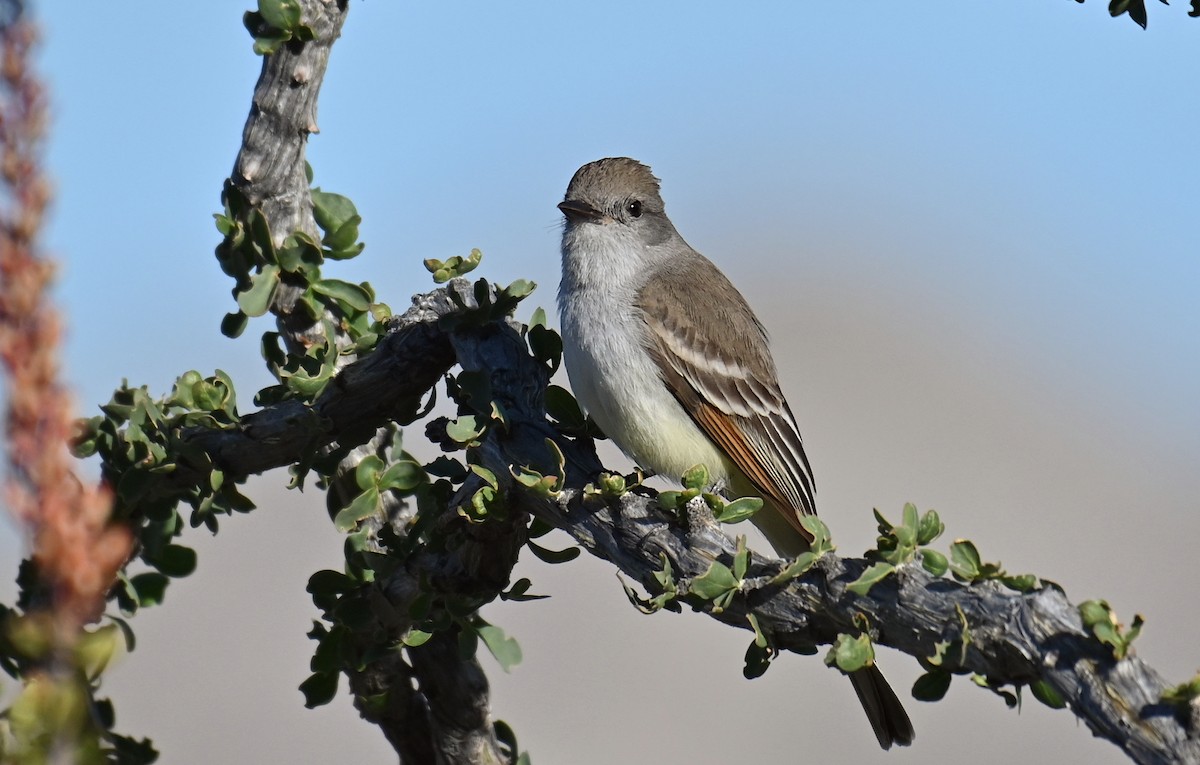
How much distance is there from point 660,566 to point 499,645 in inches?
27.6

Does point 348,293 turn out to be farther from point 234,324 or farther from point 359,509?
point 359,509

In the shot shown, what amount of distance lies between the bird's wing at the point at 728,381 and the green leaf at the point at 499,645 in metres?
1.52

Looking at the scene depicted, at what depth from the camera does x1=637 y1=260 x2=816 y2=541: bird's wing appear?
523cm

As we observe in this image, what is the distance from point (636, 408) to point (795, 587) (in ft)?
6.36

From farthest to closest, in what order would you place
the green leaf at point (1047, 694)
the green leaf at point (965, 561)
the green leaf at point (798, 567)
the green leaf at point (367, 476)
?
the green leaf at point (367, 476), the green leaf at point (798, 567), the green leaf at point (965, 561), the green leaf at point (1047, 694)

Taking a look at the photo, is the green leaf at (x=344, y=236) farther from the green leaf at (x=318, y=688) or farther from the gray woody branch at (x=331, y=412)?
the green leaf at (x=318, y=688)

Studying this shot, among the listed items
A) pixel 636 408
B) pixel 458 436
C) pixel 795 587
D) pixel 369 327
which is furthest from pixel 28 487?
pixel 636 408

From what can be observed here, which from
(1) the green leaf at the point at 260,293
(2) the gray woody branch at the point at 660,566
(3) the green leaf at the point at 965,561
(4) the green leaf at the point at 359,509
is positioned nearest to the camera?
(2) the gray woody branch at the point at 660,566

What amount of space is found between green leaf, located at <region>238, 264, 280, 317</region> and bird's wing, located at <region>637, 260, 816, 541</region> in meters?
1.67

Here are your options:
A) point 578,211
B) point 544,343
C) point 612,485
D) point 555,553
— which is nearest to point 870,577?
point 612,485

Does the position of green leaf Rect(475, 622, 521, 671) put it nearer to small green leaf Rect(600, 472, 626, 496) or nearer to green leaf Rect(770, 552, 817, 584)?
small green leaf Rect(600, 472, 626, 496)

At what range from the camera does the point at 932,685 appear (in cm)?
287

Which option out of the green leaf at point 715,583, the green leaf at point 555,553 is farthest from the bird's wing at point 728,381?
the green leaf at point 715,583

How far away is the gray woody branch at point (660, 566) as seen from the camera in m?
→ 2.53
